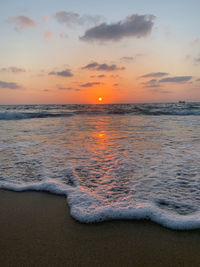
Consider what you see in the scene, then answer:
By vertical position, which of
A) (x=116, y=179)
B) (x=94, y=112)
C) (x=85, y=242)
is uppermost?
(x=94, y=112)

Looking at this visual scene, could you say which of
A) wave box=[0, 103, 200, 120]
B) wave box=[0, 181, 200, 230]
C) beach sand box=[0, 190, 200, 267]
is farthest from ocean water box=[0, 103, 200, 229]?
wave box=[0, 103, 200, 120]

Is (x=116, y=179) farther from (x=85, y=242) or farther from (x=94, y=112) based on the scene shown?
(x=94, y=112)

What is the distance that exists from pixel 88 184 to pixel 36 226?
114 cm

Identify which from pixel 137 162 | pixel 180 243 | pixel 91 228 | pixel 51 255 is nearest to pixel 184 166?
pixel 137 162

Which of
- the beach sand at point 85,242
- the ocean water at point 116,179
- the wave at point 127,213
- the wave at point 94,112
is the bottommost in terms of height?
the beach sand at point 85,242

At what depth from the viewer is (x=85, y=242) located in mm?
1813

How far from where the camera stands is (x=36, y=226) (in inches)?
80.6

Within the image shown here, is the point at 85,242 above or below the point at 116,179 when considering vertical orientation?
below

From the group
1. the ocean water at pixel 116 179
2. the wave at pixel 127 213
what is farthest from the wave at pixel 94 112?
the wave at pixel 127 213

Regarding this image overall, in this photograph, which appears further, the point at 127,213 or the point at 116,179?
the point at 116,179

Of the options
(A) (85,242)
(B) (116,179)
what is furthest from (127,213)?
(B) (116,179)

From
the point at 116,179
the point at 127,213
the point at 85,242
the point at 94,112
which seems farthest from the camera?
the point at 94,112

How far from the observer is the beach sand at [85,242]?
1615 mm

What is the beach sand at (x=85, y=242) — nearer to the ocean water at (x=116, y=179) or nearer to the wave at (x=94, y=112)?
the ocean water at (x=116, y=179)
